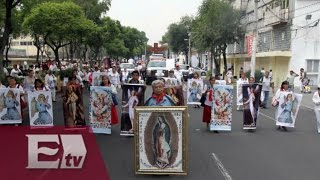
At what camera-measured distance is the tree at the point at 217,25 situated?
5362 cm

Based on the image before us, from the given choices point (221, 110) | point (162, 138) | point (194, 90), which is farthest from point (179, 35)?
point (162, 138)

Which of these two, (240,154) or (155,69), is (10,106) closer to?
(240,154)

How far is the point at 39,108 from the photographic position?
14078mm

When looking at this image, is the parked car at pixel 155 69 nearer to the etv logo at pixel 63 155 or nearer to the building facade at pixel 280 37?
the building facade at pixel 280 37

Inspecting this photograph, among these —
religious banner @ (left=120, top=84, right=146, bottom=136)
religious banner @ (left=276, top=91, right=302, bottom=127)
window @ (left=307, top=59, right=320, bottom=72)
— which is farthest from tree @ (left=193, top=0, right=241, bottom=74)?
religious banner @ (left=120, top=84, right=146, bottom=136)

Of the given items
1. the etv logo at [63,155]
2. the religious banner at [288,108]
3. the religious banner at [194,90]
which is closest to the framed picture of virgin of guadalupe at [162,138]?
the etv logo at [63,155]

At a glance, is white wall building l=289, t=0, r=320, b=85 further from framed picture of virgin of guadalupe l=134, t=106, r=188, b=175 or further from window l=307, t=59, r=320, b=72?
framed picture of virgin of guadalupe l=134, t=106, r=188, b=175

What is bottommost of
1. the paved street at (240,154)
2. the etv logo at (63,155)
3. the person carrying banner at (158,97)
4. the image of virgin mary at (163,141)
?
the paved street at (240,154)

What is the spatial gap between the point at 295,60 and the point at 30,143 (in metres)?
34.1

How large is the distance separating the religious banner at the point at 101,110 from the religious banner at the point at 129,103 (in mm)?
651

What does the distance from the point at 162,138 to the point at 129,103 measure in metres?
4.73

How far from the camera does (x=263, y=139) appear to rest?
44.0 ft

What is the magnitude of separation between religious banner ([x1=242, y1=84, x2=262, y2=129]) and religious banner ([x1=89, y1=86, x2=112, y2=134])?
3781mm

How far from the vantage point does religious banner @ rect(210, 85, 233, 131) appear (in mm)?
14562
